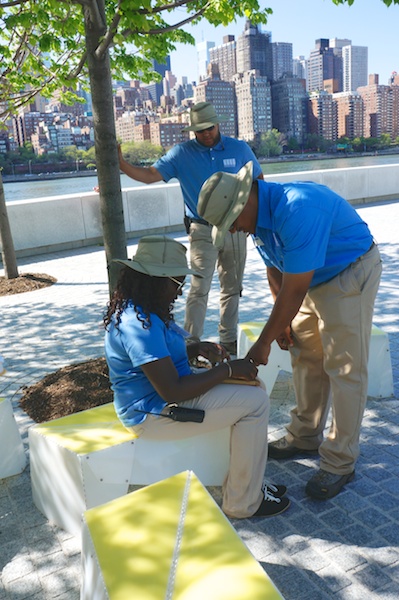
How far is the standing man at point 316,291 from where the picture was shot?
106 inches

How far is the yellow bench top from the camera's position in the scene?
2861mm

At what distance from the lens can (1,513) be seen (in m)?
3.21

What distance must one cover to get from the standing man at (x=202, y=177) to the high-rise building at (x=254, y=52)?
142942 millimetres

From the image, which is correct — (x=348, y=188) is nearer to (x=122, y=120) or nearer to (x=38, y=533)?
(x=38, y=533)

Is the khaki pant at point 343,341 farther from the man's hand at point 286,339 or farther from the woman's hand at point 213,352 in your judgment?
the woman's hand at point 213,352

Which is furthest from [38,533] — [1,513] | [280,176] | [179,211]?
[280,176]

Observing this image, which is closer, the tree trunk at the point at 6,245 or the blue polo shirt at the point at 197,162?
the blue polo shirt at the point at 197,162

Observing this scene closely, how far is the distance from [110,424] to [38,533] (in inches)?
26.8

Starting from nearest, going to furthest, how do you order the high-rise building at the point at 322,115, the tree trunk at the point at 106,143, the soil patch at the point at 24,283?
the tree trunk at the point at 106,143 → the soil patch at the point at 24,283 → the high-rise building at the point at 322,115

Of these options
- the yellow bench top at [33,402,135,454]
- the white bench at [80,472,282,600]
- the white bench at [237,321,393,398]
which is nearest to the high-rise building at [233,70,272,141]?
the white bench at [237,321,393,398]

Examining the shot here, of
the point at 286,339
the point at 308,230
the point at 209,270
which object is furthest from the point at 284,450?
the point at 209,270

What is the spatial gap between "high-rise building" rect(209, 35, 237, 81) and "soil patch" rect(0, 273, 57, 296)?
5850 inches

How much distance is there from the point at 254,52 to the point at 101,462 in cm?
15580

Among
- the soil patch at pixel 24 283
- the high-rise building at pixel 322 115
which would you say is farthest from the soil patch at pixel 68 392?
the high-rise building at pixel 322 115
